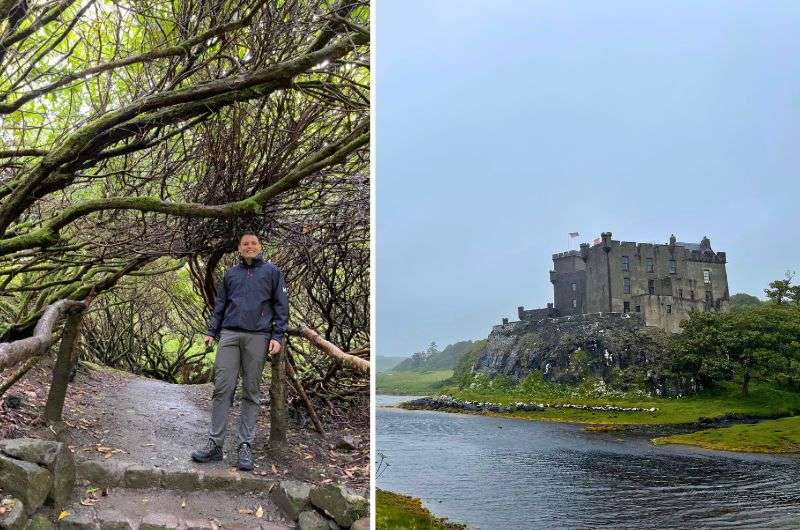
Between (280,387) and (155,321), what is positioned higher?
(155,321)

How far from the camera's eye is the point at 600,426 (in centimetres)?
1260

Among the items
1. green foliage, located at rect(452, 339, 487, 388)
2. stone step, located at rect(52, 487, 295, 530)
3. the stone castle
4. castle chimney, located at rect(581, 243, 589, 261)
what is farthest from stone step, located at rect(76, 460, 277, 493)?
green foliage, located at rect(452, 339, 487, 388)

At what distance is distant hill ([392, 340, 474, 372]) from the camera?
17.2 metres

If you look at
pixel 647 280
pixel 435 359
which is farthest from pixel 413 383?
pixel 647 280

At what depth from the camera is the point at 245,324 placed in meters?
2.01

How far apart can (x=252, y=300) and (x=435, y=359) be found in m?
15.9

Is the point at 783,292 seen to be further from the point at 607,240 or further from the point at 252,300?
the point at 252,300

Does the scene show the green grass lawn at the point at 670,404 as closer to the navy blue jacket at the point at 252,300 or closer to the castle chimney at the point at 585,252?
the castle chimney at the point at 585,252

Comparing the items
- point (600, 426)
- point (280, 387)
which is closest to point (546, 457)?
point (600, 426)

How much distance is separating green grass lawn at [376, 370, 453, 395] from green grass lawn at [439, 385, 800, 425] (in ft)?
2.18

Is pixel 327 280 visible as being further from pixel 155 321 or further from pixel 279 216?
pixel 155 321

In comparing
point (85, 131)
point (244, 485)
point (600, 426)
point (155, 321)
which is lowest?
point (600, 426)

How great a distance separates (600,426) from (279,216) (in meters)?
11.5

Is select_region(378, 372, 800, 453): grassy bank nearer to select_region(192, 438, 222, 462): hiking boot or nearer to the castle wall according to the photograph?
the castle wall
